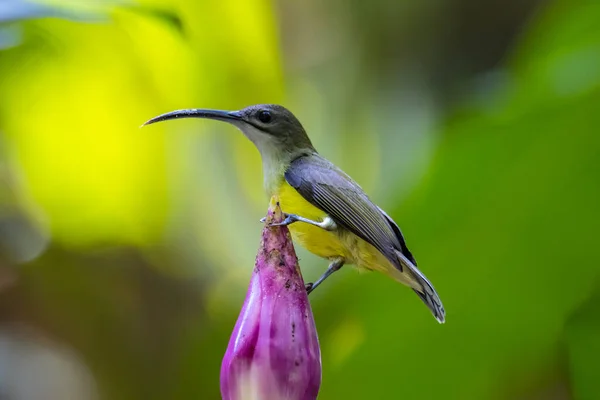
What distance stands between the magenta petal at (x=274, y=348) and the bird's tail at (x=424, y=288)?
6.0 inches

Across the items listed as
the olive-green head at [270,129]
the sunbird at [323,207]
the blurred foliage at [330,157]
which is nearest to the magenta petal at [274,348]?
the sunbird at [323,207]

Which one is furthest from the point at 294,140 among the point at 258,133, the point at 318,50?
the point at 318,50

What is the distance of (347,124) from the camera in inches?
41.1

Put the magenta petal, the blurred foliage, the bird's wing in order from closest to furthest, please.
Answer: the magenta petal → the bird's wing → the blurred foliage

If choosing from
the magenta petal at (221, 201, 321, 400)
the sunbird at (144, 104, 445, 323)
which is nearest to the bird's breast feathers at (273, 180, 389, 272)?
the sunbird at (144, 104, 445, 323)

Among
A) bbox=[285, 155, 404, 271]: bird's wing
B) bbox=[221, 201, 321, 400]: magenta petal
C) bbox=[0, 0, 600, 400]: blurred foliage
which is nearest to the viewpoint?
bbox=[221, 201, 321, 400]: magenta petal

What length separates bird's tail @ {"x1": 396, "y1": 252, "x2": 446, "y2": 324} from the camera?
0.40m

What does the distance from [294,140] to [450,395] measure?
0.33m

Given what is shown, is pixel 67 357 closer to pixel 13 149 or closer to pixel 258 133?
pixel 13 149

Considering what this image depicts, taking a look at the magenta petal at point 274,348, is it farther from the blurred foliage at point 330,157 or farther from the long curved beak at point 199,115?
the blurred foliage at point 330,157

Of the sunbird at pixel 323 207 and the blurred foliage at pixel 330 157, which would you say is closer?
the sunbird at pixel 323 207

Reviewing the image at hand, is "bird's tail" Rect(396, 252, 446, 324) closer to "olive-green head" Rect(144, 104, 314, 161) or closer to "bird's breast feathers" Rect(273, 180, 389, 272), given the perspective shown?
"bird's breast feathers" Rect(273, 180, 389, 272)

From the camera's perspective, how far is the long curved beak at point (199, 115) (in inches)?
16.0

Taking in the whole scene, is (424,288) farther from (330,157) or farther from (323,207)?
(330,157)
